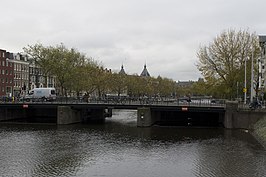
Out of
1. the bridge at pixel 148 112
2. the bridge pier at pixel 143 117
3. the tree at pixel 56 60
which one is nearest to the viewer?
the bridge at pixel 148 112

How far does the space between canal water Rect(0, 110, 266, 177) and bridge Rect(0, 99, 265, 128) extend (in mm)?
6930

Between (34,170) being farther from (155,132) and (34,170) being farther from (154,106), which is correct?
(154,106)

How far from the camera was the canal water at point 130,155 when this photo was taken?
25.3 m

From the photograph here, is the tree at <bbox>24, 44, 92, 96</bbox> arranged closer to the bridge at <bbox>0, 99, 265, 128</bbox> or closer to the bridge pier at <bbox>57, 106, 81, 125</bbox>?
the bridge at <bbox>0, 99, 265, 128</bbox>

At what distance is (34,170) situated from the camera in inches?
1000

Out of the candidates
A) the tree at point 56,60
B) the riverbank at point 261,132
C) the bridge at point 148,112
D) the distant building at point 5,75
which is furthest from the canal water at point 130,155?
the distant building at point 5,75

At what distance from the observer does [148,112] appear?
5622 cm

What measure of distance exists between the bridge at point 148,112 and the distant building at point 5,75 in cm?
3939

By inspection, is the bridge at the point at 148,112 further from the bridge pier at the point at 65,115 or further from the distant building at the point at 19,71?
the distant building at the point at 19,71

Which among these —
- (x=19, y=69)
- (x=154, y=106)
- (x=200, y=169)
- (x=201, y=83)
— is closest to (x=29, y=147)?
(x=200, y=169)

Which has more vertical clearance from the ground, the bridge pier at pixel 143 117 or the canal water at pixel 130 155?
the bridge pier at pixel 143 117

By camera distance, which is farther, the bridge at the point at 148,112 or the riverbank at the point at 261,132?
the bridge at the point at 148,112

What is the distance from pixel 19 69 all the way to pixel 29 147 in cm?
8915

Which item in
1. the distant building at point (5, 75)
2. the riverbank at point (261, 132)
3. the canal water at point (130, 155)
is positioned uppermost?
the distant building at point (5, 75)
